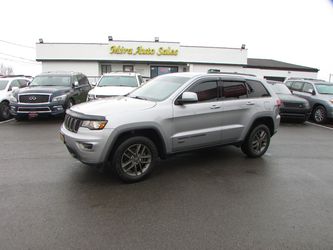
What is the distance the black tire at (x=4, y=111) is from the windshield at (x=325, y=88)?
1368 centimetres

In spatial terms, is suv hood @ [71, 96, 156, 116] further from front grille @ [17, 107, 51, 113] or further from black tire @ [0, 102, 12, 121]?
black tire @ [0, 102, 12, 121]

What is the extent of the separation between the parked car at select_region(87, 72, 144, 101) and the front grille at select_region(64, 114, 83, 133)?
17.2 ft

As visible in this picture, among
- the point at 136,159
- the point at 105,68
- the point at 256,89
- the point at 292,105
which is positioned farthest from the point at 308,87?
the point at 105,68

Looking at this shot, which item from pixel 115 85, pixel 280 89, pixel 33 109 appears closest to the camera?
pixel 33 109

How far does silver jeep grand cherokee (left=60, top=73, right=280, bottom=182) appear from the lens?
4242mm

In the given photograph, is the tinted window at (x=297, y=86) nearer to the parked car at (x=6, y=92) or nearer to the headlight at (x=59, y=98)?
the headlight at (x=59, y=98)

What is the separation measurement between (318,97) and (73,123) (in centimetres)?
1145

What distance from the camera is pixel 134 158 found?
14.8 feet

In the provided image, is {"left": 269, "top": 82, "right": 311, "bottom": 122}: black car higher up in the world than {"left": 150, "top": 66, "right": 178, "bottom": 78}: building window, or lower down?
lower down

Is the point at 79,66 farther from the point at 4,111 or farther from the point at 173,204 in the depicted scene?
the point at 173,204

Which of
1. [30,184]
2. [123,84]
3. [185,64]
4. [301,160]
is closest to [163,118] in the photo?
[30,184]

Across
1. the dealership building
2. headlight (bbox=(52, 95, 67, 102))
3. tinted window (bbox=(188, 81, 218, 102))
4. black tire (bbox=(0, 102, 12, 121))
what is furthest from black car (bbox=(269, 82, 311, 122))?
the dealership building

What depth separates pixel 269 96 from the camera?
6.23 m

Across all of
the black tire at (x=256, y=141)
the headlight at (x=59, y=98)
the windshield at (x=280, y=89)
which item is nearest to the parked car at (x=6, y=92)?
the headlight at (x=59, y=98)
